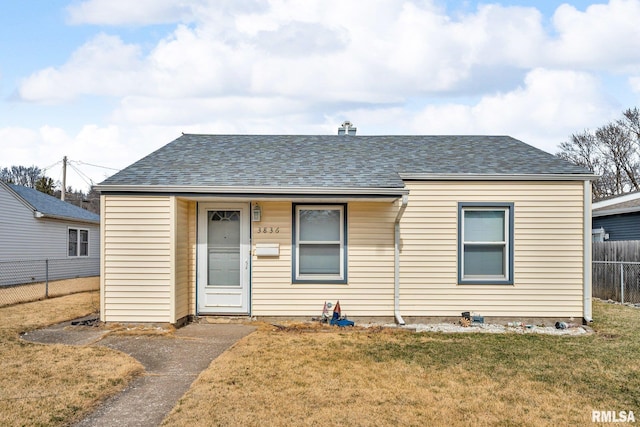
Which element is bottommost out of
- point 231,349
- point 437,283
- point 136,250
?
point 231,349

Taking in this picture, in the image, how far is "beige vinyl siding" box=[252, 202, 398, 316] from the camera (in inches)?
376

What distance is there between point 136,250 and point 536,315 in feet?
25.4

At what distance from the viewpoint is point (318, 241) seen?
962 cm

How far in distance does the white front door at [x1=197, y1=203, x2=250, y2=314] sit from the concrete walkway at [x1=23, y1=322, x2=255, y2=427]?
1.63 ft

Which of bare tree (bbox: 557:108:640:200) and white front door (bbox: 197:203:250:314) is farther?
bare tree (bbox: 557:108:640:200)

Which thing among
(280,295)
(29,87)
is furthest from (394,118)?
(29,87)

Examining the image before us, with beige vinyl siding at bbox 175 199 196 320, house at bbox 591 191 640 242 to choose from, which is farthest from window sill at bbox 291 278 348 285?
house at bbox 591 191 640 242

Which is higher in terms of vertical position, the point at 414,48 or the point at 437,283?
the point at 414,48

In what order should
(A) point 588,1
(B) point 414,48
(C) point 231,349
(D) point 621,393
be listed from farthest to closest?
(B) point 414,48 → (A) point 588,1 → (C) point 231,349 → (D) point 621,393

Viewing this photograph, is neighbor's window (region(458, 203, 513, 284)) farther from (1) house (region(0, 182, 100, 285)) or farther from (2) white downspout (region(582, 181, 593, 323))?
(1) house (region(0, 182, 100, 285))

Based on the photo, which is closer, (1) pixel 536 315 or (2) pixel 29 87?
(1) pixel 536 315

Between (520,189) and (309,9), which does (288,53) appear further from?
(520,189)

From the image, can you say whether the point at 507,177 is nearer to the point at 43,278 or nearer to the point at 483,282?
the point at 483,282

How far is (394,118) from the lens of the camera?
1967 cm
